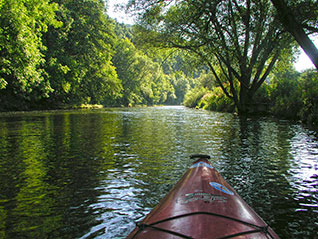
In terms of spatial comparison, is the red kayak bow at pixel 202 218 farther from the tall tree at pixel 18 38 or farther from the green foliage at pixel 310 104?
the tall tree at pixel 18 38

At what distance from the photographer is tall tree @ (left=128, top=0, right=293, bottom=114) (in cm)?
1173

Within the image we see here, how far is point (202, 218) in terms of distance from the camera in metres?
2.02

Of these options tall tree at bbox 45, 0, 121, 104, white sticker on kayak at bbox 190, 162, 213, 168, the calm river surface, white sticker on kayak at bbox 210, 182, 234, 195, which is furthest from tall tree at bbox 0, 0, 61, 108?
white sticker on kayak at bbox 210, 182, 234, 195

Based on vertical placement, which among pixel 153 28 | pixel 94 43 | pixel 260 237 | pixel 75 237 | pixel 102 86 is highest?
pixel 94 43

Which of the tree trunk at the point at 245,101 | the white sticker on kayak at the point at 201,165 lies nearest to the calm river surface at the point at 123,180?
the white sticker on kayak at the point at 201,165

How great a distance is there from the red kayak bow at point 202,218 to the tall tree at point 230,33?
897 cm

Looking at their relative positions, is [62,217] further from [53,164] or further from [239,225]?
[53,164]

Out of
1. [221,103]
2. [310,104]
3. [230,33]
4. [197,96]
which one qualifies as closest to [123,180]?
[310,104]

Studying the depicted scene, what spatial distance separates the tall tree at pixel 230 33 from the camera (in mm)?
11727

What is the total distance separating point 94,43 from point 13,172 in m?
31.2

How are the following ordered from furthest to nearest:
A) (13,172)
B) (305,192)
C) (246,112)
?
(246,112) < (13,172) < (305,192)

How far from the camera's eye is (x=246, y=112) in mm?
17953

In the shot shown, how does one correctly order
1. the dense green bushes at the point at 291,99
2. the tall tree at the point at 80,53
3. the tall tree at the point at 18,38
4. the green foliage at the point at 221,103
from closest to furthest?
the dense green bushes at the point at 291,99 → the tall tree at the point at 18,38 → the green foliage at the point at 221,103 → the tall tree at the point at 80,53

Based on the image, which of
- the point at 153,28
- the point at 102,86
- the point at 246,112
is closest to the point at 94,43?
the point at 102,86
